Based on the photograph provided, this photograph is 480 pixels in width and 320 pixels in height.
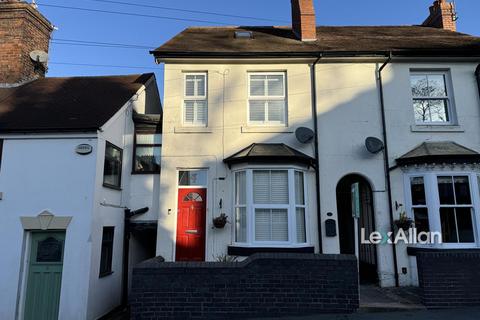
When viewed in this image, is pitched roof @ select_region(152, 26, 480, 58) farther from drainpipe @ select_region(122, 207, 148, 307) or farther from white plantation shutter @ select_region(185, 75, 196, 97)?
drainpipe @ select_region(122, 207, 148, 307)

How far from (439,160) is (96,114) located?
9.01 m

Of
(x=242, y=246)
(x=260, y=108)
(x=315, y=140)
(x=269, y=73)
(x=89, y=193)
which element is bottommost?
(x=242, y=246)

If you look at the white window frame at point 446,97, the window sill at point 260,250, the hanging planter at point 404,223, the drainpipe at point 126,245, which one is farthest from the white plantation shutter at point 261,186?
the white window frame at point 446,97

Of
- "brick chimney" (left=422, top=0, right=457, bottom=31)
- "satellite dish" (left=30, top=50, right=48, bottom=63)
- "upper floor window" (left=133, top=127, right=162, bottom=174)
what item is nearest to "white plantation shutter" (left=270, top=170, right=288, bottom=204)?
"upper floor window" (left=133, top=127, right=162, bottom=174)

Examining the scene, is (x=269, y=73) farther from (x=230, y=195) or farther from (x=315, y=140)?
(x=230, y=195)

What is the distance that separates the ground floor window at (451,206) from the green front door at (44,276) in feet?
29.7

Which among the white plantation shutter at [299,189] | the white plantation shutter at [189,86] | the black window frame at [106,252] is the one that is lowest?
the black window frame at [106,252]

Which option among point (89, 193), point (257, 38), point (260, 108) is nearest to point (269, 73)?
point (260, 108)

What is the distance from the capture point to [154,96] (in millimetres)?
12898

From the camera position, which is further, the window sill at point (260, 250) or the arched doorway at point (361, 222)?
the arched doorway at point (361, 222)

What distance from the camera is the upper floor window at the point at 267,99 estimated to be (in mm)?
10062

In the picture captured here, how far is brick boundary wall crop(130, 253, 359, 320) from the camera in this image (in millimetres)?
6379

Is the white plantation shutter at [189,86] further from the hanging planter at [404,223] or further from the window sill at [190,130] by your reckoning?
the hanging planter at [404,223]

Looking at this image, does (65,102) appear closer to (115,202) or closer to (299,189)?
(115,202)
